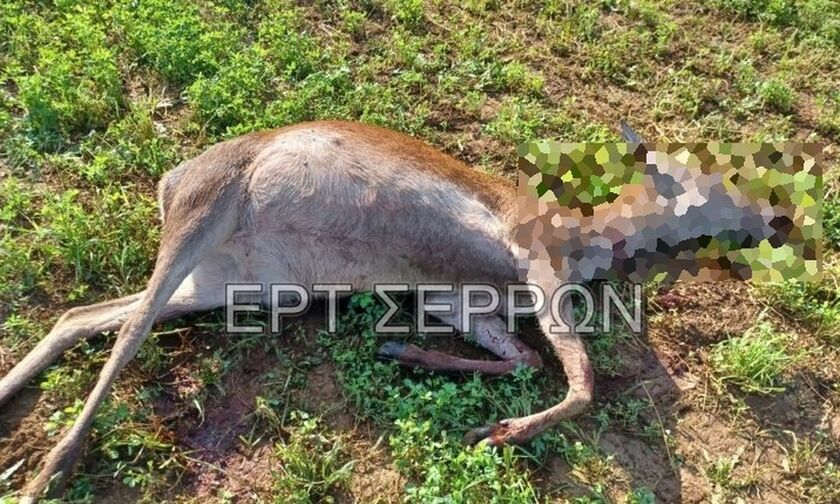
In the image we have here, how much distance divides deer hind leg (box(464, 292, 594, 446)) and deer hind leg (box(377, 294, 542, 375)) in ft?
0.52

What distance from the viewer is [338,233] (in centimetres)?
409

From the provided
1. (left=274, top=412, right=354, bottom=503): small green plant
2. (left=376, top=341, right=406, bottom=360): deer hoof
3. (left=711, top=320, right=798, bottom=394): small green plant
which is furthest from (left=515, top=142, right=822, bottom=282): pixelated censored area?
(left=274, top=412, right=354, bottom=503): small green plant

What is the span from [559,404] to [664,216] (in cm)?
131

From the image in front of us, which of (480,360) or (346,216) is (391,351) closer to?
(480,360)

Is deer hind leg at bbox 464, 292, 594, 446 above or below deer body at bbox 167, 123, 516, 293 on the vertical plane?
below

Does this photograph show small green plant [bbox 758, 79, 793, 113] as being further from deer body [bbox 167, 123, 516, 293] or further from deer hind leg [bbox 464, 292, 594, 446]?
deer hind leg [bbox 464, 292, 594, 446]

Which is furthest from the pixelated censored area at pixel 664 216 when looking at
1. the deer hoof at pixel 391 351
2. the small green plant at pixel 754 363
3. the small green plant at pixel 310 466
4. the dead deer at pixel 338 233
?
the small green plant at pixel 310 466

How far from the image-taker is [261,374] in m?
4.02

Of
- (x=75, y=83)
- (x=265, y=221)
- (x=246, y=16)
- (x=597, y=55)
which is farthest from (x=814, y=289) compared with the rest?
(x=75, y=83)

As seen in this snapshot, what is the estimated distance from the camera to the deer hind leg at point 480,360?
4.08 m

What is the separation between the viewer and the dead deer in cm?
395

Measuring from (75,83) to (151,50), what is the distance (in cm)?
53

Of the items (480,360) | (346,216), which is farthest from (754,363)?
(346,216)

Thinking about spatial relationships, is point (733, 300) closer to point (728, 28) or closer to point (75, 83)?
point (728, 28)
